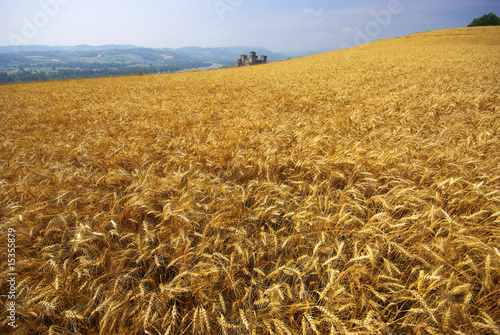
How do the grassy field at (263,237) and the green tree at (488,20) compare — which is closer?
the grassy field at (263,237)

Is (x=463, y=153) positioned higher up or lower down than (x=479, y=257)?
higher up

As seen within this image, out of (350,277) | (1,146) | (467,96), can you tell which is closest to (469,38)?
(467,96)

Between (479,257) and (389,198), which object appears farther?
(389,198)

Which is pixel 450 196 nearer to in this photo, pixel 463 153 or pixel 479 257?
pixel 479 257

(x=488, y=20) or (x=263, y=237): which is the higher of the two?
(x=488, y=20)

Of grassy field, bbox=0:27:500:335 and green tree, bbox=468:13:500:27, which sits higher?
green tree, bbox=468:13:500:27

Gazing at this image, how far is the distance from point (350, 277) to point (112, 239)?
1.96m

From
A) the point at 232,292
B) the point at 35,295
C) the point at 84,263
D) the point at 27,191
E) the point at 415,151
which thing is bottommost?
the point at 232,292

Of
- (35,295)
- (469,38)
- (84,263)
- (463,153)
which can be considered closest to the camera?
(35,295)

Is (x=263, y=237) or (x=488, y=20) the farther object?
(x=488, y=20)

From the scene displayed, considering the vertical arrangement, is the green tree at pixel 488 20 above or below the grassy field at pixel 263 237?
above

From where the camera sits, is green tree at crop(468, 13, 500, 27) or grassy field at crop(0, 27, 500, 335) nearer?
grassy field at crop(0, 27, 500, 335)

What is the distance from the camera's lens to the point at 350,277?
138 cm

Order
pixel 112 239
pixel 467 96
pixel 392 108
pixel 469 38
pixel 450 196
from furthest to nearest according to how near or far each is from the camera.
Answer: pixel 469 38
pixel 467 96
pixel 392 108
pixel 450 196
pixel 112 239
